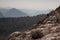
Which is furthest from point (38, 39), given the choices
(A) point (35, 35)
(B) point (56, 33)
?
(B) point (56, 33)

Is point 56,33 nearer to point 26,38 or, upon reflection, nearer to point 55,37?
point 55,37

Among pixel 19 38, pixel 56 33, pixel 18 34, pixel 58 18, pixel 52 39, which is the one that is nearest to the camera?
pixel 52 39

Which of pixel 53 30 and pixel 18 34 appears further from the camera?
pixel 18 34

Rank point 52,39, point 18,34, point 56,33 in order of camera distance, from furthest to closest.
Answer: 1. point 18,34
2. point 56,33
3. point 52,39

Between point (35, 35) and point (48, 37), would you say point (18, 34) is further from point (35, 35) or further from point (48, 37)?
point (48, 37)

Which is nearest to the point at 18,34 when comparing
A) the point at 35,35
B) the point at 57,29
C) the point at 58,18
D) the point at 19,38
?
the point at 19,38

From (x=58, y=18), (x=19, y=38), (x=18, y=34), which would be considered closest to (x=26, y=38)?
(x=19, y=38)

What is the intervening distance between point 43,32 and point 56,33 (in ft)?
8.58

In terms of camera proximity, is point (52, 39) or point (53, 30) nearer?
point (52, 39)

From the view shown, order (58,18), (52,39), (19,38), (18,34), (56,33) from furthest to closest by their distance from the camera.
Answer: (58,18)
(18,34)
(19,38)
(56,33)
(52,39)

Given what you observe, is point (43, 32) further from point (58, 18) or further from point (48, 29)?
point (58, 18)

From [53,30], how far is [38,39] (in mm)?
3260

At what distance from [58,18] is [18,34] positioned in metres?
10.7

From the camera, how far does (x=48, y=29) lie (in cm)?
3153
